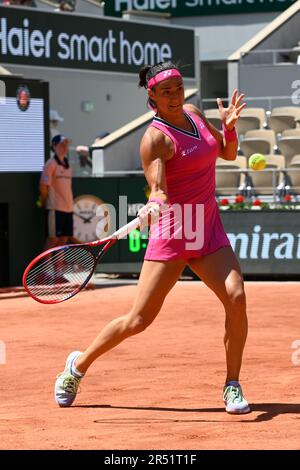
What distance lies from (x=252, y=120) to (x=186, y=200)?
1374cm

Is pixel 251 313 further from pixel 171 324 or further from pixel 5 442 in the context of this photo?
pixel 5 442

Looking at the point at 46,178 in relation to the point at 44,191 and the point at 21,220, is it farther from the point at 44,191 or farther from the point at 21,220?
the point at 21,220

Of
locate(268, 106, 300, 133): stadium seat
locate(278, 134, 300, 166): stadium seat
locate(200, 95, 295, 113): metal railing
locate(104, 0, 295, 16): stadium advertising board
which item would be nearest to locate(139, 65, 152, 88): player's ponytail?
locate(278, 134, 300, 166): stadium seat

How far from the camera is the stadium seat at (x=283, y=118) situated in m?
20.2

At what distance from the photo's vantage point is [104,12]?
27406 mm

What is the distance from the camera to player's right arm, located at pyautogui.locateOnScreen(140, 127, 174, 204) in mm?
6898

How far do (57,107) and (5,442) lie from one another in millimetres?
19157

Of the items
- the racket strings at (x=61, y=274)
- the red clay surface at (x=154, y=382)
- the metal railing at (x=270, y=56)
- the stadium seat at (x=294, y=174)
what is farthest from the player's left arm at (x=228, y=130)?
the metal railing at (x=270, y=56)

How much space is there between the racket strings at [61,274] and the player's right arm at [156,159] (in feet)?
2.76

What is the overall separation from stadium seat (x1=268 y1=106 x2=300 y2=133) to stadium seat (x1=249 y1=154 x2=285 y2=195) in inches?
58.1

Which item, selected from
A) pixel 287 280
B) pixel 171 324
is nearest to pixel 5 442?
pixel 171 324

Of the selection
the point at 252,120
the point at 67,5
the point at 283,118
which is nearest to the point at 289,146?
the point at 283,118

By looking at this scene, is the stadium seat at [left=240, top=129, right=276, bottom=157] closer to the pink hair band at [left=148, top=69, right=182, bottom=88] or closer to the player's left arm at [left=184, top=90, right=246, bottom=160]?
the player's left arm at [left=184, top=90, right=246, bottom=160]
